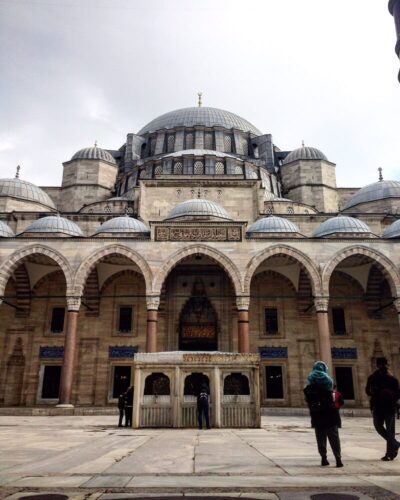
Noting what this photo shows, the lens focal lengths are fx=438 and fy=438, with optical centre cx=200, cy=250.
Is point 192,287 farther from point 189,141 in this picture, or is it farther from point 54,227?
point 189,141

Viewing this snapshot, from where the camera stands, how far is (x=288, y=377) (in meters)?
18.2

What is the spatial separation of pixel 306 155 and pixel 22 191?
16067mm

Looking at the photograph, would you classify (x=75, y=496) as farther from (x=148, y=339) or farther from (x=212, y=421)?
(x=148, y=339)

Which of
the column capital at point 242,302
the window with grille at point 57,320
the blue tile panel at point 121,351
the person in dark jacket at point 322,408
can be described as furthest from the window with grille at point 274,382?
the person in dark jacket at point 322,408

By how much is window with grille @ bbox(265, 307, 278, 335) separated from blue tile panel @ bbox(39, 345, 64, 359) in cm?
878

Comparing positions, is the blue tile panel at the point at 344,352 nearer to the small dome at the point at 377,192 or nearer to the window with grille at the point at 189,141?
the small dome at the point at 377,192

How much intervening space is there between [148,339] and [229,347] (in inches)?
166

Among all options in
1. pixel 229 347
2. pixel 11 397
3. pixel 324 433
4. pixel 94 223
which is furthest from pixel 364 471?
pixel 94 223

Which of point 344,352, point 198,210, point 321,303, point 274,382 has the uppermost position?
point 198,210

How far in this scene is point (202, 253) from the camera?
16422mm

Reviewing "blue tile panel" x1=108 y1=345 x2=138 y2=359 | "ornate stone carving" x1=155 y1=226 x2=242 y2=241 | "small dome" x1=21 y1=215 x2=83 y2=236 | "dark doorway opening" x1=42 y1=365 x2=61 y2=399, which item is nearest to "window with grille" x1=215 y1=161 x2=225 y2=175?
"ornate stone carving" x1=155 y1=226 x2=242 y2=241

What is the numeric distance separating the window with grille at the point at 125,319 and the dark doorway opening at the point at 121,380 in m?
1.63

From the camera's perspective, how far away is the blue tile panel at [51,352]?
18422mm

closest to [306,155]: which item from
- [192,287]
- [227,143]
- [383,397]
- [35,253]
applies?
[227,143]
